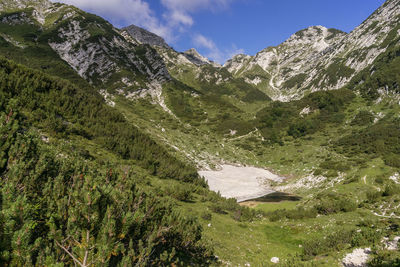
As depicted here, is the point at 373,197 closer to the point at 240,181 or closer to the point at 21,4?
the point at 240,181

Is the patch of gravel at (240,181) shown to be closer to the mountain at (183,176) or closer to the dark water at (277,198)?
the mountain at (183,176)

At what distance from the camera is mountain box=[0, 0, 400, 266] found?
14.9 ft

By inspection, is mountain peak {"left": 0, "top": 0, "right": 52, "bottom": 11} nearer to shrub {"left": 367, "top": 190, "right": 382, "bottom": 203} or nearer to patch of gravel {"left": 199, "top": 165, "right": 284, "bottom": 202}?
patch of gravel {"left": 199, "top": 165, "right": 284, "bottom": 202}

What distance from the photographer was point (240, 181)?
36.8m

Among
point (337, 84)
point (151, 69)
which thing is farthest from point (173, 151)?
point (337, 84)

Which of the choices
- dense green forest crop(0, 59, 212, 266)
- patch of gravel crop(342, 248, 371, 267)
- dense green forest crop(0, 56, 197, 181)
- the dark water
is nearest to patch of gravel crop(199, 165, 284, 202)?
the dark water

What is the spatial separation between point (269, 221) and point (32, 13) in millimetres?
179251

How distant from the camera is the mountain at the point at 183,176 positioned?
454 cm

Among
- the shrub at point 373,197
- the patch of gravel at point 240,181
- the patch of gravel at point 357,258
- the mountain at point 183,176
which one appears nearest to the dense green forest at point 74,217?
the mountain at point 183,176

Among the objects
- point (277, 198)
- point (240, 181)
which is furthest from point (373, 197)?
point (240, 181)

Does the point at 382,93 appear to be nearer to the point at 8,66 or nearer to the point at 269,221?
the point at 269,221

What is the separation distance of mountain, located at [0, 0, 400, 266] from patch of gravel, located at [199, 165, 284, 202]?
2.73 ft

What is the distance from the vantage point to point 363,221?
1416cm

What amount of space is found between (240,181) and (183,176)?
15.6m
